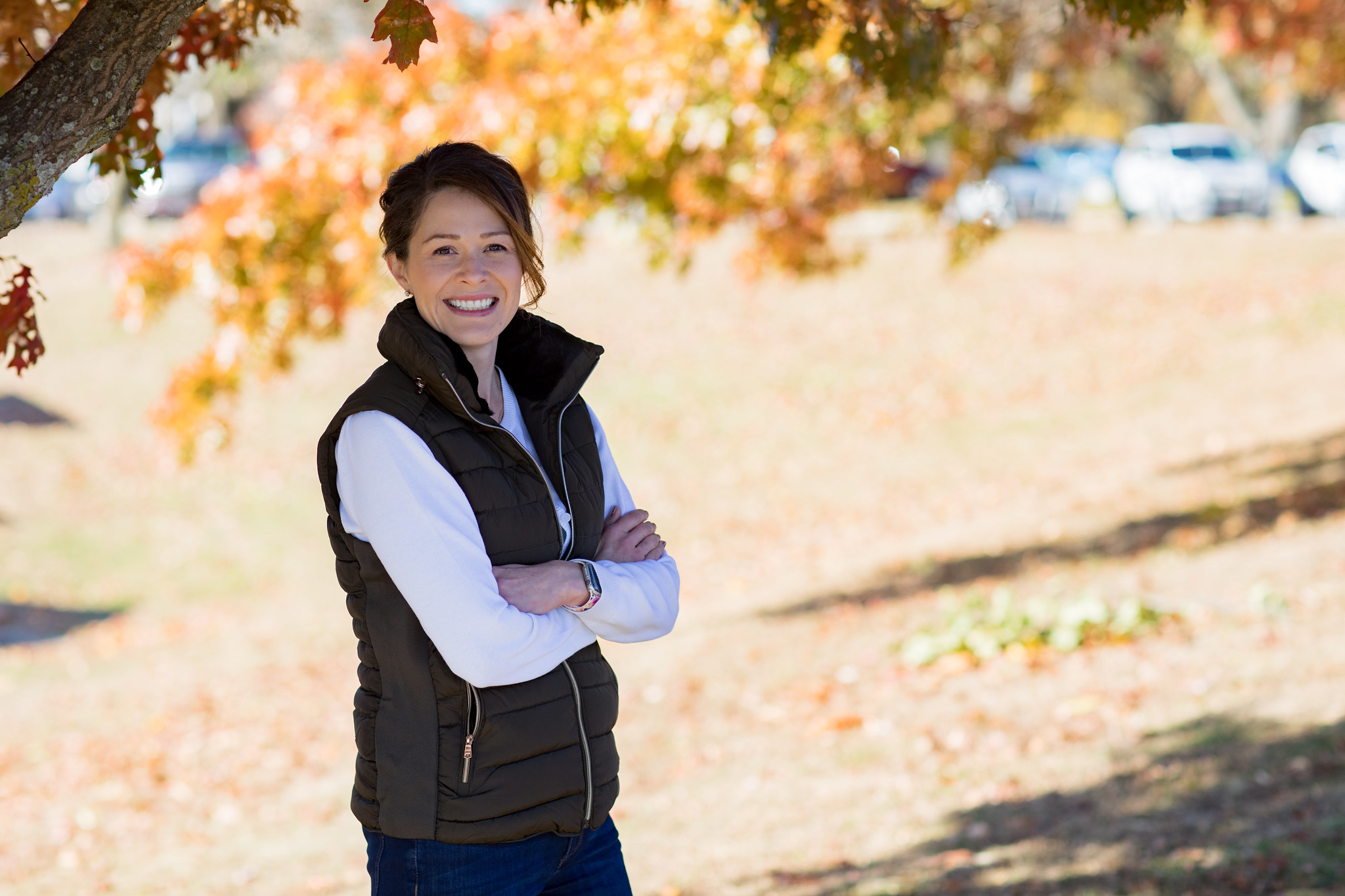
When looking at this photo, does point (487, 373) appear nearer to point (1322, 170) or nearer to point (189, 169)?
point (1322, 170)

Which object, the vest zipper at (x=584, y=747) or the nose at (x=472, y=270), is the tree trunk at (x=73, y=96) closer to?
the nose at (x=472, y=270)

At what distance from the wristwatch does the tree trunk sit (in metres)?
1.27

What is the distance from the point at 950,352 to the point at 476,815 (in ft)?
57.9

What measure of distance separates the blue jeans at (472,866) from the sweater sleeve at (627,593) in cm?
40

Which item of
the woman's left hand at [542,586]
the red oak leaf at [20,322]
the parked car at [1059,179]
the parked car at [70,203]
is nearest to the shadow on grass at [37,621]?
the red oak leaf at [20,322]

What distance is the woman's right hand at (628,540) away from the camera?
2.68 m

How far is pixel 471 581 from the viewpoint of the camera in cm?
224

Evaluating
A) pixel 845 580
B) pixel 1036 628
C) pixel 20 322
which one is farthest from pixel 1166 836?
pixel 845 580

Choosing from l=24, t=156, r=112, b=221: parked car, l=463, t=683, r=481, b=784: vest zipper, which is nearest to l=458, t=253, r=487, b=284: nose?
l=463, t=683, r=481, b=784: vest zipper

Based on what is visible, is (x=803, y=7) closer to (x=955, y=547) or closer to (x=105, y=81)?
(x=105, y=81)

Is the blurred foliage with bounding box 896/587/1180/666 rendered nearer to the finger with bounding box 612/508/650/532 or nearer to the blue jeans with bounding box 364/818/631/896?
the finger with bounding box 612/508/650/532

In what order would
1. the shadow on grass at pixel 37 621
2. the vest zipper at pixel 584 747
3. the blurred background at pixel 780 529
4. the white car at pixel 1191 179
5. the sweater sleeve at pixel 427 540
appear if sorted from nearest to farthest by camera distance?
the sweater sleeve at pixel 427 540, the vest zipper at pixel 584 747, the blurred background at pixel 780 529, the shadow on grass at pixel 37 621, the white car at pixel 1191 179

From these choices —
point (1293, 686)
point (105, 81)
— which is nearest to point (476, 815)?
point (105, 81)

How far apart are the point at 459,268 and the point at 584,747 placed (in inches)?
36.5
